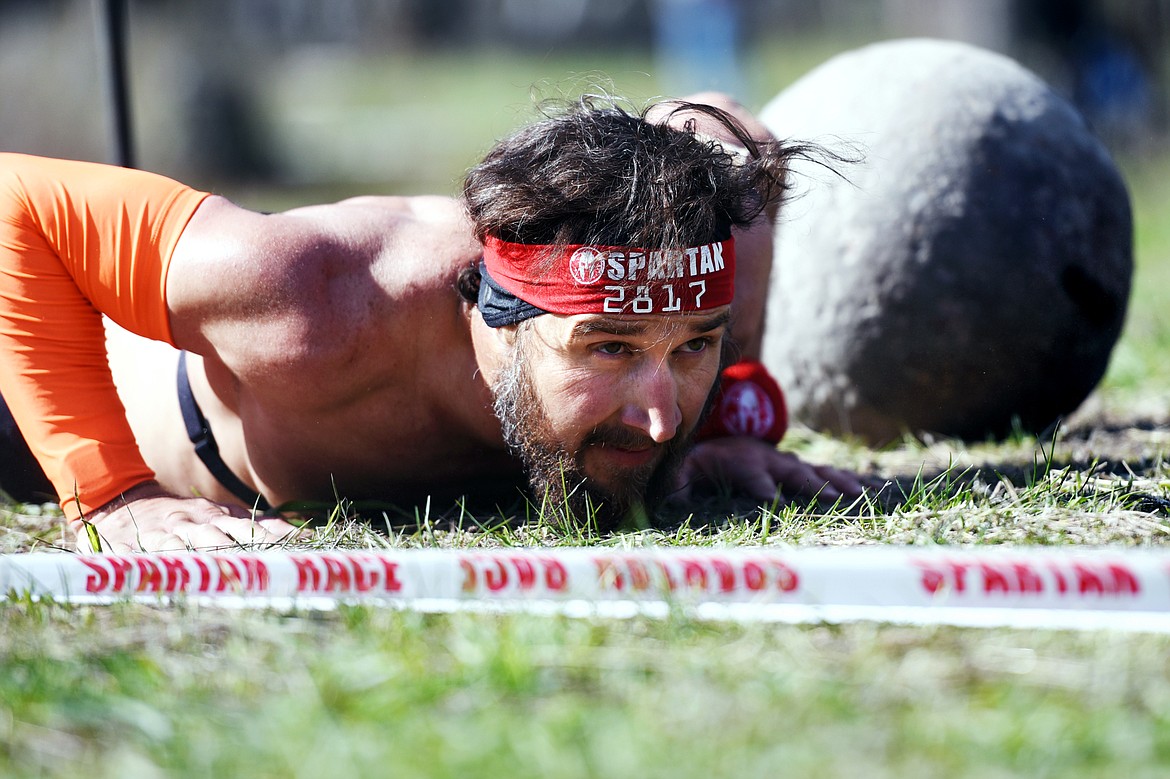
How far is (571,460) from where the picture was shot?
3.19 meters

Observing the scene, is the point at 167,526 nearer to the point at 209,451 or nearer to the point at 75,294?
the point at 209,451

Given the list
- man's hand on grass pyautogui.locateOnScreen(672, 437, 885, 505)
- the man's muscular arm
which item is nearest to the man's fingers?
the man's muscular arm

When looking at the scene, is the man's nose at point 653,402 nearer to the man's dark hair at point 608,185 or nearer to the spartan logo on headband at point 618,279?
the spartan logo on headband at point 618,279

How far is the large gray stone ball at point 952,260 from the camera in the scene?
4.10 metres

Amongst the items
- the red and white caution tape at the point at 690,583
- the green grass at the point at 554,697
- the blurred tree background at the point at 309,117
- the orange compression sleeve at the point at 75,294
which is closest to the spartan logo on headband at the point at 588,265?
the red and white caution tape at the point at 690,583

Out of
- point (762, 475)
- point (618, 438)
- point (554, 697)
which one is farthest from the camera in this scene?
point (762, 475)

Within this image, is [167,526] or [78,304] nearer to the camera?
[167,526]

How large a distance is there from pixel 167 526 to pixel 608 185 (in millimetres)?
1351

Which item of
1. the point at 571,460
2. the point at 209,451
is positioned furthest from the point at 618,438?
the point at 209,451

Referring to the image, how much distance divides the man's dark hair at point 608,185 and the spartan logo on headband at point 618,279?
0.03 meters

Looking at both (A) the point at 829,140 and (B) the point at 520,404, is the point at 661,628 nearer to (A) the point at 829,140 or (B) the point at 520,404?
(B) the point at 520,404

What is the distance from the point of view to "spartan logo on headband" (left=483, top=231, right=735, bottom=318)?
3029 millimetres

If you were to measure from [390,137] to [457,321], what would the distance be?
1695 cm

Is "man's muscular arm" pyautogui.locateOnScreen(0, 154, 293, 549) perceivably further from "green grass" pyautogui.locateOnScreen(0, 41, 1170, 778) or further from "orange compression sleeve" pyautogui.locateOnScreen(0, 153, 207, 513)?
"green grass" pyautogui.locateOnScreen(0, 41, 1170, 778)
